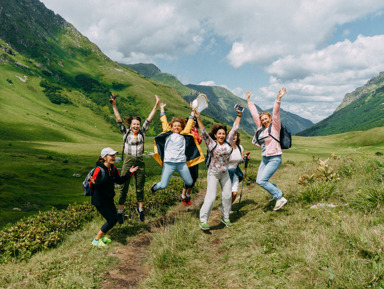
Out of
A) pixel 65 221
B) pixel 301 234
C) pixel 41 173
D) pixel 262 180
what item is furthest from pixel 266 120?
pixel 41 173

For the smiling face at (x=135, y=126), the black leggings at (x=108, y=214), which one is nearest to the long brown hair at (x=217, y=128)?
the smiling face at (x=135, y=126)

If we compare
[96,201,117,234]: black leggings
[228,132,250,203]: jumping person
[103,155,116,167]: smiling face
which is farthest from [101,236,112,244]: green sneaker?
[228,132,250,203]: jumping person

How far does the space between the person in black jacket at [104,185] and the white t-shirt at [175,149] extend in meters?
1.74

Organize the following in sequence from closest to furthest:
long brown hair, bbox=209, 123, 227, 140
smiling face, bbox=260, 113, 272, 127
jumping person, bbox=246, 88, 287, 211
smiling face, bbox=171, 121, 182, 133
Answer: jumping person, bbox=246, 88, 287, 211 < long brown hair, bbox=209, 123, 227, 140 < smiling face, bbox=260, 113, 272, 127 < smiling face, bbox=171, 121, 182, 133

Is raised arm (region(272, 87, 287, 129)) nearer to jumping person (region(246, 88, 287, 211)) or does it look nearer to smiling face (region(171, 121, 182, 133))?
jumping person (region(246, 88, 287, 211))

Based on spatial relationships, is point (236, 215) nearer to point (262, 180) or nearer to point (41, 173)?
point (262, 180)

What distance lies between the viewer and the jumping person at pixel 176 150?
7.36m

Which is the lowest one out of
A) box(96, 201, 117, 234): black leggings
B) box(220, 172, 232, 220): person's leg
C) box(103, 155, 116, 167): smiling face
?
box(96, 201, 117, 234): black leggings

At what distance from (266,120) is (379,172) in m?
4.28

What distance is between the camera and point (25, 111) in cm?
12381

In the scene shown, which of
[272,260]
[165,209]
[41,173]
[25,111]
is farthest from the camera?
[25,111]

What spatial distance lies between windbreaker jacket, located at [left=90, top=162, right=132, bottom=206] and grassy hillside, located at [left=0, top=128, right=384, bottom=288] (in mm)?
1351

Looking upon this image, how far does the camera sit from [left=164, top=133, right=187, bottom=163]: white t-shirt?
7.30 meters

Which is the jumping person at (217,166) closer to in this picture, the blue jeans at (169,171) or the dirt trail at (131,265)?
the blue jeans at (169,171)
